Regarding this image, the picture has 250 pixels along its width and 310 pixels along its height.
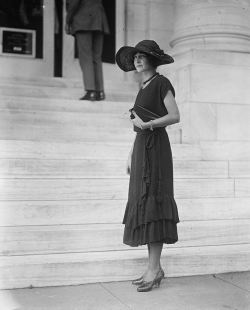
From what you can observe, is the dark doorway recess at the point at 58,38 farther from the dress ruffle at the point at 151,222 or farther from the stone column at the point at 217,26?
the dress ruffle at the point at 151,222

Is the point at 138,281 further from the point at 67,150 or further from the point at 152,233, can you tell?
the point at 67,150

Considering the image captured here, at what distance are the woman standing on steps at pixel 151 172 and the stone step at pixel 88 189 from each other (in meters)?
1.10

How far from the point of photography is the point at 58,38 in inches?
409

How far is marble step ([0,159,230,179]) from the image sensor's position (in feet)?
19.1

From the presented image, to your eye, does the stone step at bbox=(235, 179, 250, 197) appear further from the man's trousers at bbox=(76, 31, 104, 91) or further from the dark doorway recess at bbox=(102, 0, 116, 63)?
the dark doorway recess at bbox=(102, 0, 116, 63)

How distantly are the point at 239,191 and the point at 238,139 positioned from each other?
4.09 ft

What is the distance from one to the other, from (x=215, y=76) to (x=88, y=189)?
2784 mm

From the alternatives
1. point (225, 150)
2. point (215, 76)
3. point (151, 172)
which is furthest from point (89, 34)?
point (151, 172)

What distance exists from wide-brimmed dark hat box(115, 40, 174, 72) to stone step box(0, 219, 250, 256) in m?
1.57

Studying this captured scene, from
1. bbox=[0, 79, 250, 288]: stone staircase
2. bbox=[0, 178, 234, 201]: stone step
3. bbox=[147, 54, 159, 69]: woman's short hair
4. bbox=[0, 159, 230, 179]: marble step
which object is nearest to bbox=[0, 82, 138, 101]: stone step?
bbox=[0, 79, 250, 288]: stone staircase

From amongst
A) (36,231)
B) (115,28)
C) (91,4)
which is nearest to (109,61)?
(115,28)

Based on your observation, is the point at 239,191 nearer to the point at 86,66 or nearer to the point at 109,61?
the point at 86,66

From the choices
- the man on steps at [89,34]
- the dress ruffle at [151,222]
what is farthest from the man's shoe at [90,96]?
the dress ruffle at [151,222]

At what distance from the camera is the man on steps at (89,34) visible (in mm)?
8211
